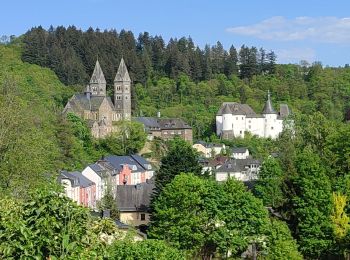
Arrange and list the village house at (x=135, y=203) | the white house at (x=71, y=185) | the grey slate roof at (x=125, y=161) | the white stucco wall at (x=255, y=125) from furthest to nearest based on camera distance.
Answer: the white stucco wall at (x=255, y=125) → the grey slate roof at (x=125, y=161) → the white house at (x=71, y=185) → the village house at (x=135, y=203)

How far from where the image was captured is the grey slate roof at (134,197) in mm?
37938

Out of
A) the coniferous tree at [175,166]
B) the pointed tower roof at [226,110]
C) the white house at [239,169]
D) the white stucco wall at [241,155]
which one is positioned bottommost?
the white house at [239,169]

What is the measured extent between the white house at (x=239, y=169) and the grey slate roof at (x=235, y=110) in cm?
1869

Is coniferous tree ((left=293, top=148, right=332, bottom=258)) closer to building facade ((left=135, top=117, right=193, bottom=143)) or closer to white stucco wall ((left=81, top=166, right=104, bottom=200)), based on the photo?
white stucco wall ((left=81, top=166, right=104, bottom=200))

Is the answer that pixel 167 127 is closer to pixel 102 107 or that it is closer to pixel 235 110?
pixel 102 107

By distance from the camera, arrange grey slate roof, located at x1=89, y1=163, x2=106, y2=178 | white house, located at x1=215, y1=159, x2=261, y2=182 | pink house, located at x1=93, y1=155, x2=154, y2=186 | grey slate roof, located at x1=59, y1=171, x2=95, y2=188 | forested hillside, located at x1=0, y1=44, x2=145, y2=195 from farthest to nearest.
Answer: white house, located at x1=215, y1=159, x2=261, y2=182 < pink house, located at x1=93, y1=155, x2=154, y2=186 < grey slate roof, located at x1=89, y1=163, x2=106, y2=178 < grey slate roof, located at x1=59, y1=171, x2=95, y2=188 < forested hillside, located at x1=0, y1=44, x2=145, y2=195

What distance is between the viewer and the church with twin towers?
216 ft

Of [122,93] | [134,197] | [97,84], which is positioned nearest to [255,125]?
[122,93]

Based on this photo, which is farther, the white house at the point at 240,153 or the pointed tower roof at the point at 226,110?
the pointed tower roof at the point at 226,110

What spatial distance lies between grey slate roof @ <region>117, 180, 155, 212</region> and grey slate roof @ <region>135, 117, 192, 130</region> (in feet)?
112

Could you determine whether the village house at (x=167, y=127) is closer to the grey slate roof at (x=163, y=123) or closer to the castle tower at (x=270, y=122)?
the grey slate roof at (x=163, y=123)

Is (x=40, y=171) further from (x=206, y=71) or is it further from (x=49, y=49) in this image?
(x=206, y=71)

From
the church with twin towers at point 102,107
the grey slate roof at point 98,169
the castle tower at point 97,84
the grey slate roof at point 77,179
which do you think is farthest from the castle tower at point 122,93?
the grey slate roof at point 77,179

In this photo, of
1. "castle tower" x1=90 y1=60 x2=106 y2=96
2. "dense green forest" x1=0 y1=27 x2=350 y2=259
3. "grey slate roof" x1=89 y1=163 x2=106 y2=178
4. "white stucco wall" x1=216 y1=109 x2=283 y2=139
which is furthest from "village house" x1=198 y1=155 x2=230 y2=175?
"castle tower" x1=90 y1=60 x2=106 y2=96
